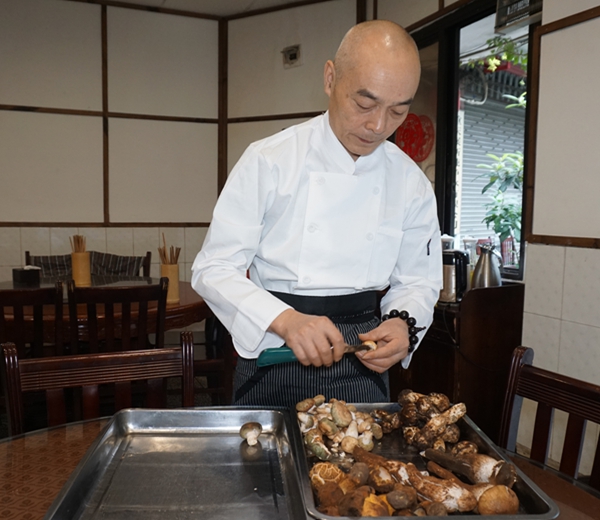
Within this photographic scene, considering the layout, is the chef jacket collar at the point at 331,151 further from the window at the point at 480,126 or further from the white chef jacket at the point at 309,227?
the window at the point at 480,126

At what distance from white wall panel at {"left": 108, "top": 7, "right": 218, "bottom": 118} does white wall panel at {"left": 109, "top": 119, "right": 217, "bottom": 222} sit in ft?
0.53

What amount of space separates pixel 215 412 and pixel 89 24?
466 centimetres

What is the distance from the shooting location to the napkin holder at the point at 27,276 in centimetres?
312

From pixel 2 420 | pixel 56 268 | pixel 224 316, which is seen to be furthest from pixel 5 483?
pixel 56 268

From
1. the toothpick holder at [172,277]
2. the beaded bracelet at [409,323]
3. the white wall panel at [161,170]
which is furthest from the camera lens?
the white wall panel at [161,170]

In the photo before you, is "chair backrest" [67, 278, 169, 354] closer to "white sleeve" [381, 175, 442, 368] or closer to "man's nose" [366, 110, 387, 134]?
"white sleeve" [381, 175, 442, 368]

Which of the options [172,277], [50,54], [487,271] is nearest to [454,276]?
[487,271]

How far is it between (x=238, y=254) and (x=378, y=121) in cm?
45

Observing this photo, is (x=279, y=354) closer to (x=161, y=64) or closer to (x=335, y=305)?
(x=335, y=305)

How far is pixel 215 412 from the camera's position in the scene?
1.09m

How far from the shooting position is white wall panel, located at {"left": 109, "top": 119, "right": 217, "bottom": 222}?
16.3ft

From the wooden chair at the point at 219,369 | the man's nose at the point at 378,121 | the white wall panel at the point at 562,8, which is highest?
the white wall panel at the point at 562,8

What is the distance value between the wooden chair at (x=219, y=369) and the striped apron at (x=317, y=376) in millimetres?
1025

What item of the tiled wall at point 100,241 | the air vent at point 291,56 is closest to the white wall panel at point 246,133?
the air vent at point 291,56
